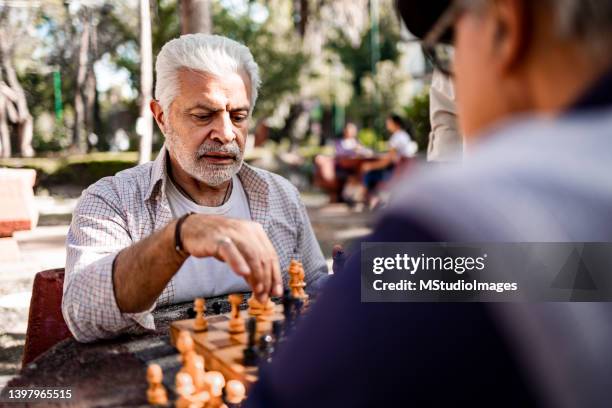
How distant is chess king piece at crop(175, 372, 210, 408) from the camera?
1139 mm

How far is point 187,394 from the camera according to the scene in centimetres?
115

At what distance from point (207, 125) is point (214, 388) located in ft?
4.36

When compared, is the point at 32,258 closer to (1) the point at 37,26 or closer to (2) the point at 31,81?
(2) the point at 31,81

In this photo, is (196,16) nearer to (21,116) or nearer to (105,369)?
→ (21,116)

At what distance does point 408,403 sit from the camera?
1.79ft

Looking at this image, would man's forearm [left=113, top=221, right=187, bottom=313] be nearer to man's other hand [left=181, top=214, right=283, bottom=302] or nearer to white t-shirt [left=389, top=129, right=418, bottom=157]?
man's other hand [left=181, top=214, right=283, bottom=302]

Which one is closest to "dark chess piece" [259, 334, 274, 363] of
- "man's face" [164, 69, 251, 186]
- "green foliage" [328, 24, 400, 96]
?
"man's face" [164, 69, 251, 186]

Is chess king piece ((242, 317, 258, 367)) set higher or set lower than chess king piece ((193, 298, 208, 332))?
higher

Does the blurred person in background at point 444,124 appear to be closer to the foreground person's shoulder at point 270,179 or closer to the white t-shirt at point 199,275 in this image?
the foreground person's shoulder at point 270,179

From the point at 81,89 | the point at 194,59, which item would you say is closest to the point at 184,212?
the point at 194,59

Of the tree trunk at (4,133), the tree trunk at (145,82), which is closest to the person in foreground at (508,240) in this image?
the tree trunk at (4,133)

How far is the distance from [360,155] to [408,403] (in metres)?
12.5

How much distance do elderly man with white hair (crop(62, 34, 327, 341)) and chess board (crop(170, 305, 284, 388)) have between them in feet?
0.48

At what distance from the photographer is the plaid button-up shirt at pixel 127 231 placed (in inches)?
63.4
